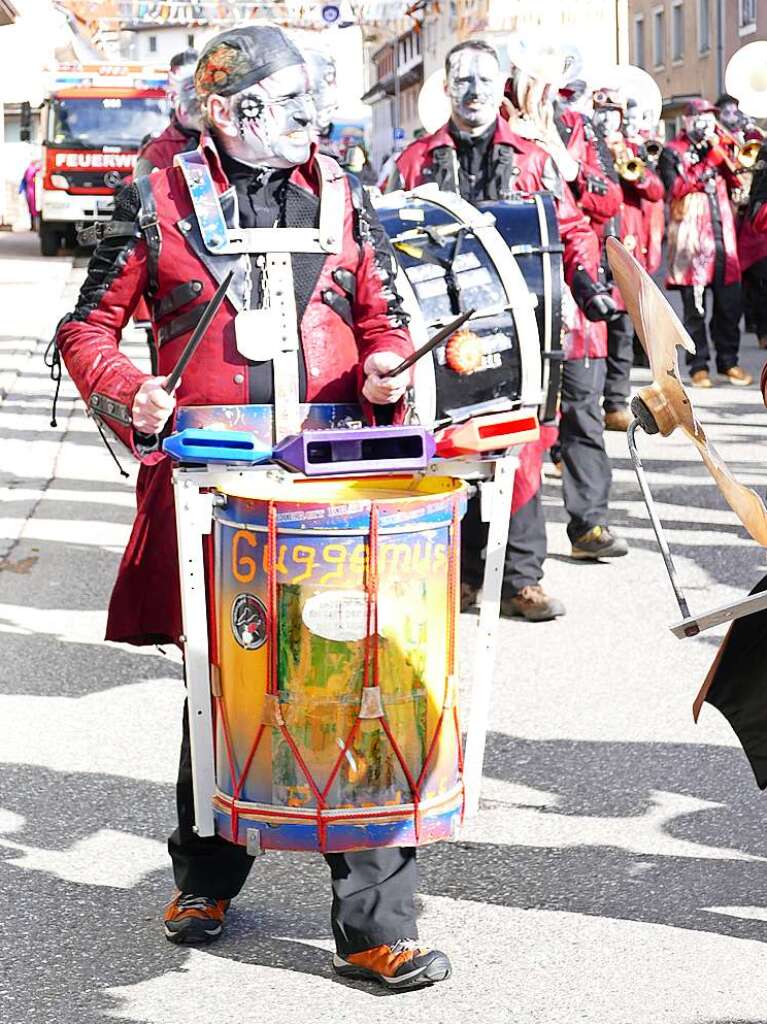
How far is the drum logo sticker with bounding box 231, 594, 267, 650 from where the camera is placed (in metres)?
3.54

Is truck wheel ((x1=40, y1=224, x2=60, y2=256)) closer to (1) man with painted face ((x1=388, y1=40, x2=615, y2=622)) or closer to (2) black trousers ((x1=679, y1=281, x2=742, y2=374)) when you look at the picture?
(2) black trousers ((x1=679, y1=281, x2=742, y2=374))

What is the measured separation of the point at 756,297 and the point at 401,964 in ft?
42.1

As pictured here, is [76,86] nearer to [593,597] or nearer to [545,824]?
[593,597]

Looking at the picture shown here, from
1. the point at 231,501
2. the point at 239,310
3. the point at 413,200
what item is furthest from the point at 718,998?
the point at 413,200

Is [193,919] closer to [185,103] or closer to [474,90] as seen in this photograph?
[474,90]

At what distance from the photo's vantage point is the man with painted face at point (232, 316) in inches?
149

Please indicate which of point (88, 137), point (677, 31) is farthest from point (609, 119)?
point (677, 31)

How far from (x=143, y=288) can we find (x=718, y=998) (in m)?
1.75

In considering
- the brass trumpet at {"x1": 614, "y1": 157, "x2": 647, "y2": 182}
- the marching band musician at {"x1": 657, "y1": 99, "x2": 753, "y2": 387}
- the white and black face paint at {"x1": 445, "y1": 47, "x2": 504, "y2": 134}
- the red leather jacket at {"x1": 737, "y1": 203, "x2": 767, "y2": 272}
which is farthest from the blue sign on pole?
the white and black face paint at {"x1": 445, "y1": 47, "x2": 504, "y2": 134}

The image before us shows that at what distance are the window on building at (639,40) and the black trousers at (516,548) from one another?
158 ft

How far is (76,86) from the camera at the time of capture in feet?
101

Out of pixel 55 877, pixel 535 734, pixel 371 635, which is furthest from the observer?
pixel 535 734

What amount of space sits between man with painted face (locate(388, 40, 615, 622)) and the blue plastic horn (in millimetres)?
3523

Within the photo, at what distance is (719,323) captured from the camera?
13.8 metres
